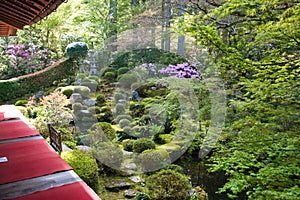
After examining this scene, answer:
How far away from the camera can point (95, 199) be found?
217 cm

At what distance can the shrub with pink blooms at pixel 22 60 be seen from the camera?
35.3ft

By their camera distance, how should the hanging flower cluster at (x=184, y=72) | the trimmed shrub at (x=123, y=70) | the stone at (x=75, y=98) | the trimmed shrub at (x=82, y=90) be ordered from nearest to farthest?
the hanging flower cluster at (x=184, y=72)
the stone at (x=75, y=98)
the trimmed shrub at (x=82, y=90)
the trimmed shrub at (x=123, y=70)

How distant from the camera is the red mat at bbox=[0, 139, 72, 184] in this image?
8.39 ft

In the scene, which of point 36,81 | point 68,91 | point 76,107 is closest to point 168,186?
point 76,107

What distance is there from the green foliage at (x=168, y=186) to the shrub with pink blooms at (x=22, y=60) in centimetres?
875

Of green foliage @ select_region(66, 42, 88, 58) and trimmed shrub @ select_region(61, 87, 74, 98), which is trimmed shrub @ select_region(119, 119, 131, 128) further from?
green foliage @ select_region(66, 42, 88, 58)

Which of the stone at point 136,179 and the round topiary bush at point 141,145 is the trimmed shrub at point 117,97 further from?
the stone at point 136,179

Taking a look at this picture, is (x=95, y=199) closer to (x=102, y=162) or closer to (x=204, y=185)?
(x=102, y=162)

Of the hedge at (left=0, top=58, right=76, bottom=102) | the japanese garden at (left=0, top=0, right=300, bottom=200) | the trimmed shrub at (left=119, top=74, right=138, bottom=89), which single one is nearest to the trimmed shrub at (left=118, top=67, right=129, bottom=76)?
the japanese garden at (left=0, top=0, right=300, bottom=200)

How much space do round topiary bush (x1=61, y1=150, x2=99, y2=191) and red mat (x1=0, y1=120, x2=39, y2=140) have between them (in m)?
0.66

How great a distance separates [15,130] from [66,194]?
6.86ft

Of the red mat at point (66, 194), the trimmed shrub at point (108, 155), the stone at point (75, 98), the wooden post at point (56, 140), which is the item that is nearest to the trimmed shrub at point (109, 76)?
the stone at point (75, 98)

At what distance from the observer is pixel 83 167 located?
4059 millimetres

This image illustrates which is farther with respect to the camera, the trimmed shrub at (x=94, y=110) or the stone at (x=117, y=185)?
the trimmed shrub at (x=94, y=110)
